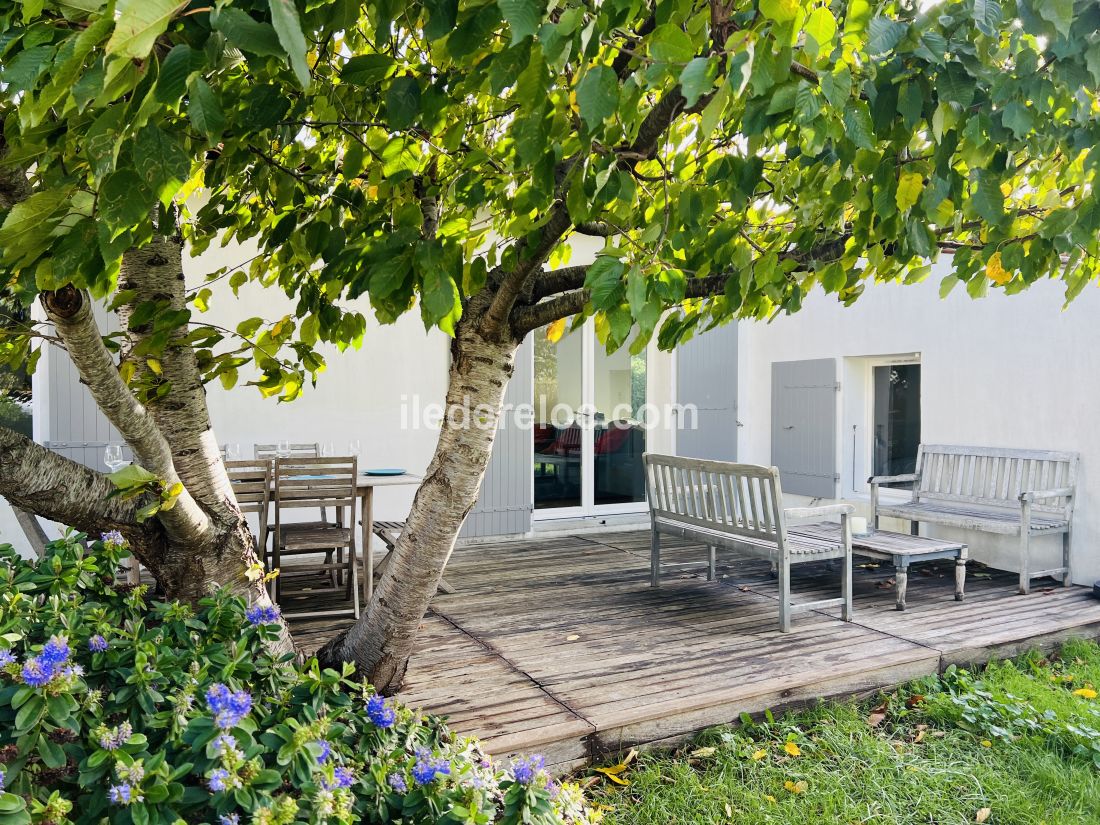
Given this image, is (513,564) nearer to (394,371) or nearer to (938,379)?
(394,371)

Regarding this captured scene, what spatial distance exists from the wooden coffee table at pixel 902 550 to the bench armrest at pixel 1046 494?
516 millimetres

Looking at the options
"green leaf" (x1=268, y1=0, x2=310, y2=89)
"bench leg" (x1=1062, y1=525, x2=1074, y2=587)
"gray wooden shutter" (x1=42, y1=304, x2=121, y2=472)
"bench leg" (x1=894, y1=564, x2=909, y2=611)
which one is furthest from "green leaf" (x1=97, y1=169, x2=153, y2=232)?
"bench leg" (x1=1062, y1=525, x2=1074, y2=587)

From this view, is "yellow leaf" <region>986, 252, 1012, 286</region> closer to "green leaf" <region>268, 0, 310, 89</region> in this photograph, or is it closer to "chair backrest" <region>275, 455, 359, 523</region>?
"green leaf" <region>268, 0, 310, 89</region>

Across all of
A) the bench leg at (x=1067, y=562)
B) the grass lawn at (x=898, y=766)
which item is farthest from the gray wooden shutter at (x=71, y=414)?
the bench leg at (x=1067, y=562)

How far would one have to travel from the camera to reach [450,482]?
2.54m

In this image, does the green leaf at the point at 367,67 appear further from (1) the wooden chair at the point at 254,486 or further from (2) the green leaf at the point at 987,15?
(1) the wooden chair at the point at 254,486

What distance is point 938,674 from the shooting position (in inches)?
156

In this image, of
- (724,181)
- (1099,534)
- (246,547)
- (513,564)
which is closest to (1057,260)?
(724,181)

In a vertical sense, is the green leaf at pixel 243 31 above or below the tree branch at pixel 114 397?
above

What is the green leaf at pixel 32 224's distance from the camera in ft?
3.60

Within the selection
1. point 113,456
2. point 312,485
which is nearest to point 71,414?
point 113,456

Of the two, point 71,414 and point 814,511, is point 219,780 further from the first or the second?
point 71,414

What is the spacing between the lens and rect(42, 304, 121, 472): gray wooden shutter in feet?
17.9

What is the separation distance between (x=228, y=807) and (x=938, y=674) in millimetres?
3759
